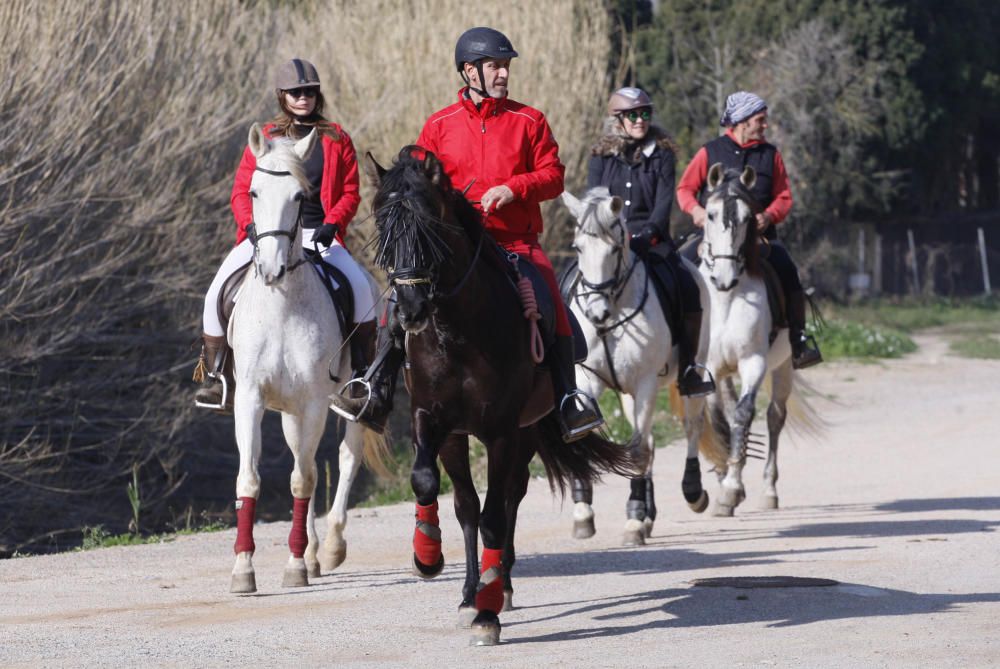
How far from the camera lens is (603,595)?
326 inches

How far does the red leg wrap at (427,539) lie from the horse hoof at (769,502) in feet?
19.2

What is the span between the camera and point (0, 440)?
47.7ft

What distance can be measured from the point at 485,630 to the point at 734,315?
5625 millimetres

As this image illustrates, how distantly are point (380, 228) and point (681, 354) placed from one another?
4970 millimetres

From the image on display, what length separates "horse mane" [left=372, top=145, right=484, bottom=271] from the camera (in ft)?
20.9

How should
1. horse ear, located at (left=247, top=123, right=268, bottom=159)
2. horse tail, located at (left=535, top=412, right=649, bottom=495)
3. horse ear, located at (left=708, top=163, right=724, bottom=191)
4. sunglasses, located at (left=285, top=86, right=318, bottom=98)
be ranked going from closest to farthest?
1. horse tail, located at (left=535, top=412, right=649, bottom=495)
2. horse ear, located at (left=247, top=123, right=268, bottom=159)
3. sunglasses, located at (left=285, top=86, right=318, bottom=98)
4. horse ear, located at (left=708, top=163, right=724, bottom=191)

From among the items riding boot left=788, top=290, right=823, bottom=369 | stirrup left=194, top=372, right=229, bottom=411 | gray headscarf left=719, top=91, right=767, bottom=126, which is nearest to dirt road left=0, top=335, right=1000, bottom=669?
stirrup left=194, top=372, right=229, bottom=411

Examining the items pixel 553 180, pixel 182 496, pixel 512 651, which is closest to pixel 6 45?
pixel 182 496

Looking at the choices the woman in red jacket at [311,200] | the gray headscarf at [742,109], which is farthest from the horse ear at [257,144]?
the gray headscarf at [742,109]

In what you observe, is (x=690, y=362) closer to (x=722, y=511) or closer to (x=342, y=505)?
(x=722, y=511)

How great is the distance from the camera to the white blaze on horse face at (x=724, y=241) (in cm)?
1133

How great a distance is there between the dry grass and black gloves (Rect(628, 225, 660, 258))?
537 cm

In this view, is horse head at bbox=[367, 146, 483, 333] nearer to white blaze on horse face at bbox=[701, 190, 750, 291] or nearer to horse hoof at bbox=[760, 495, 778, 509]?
white blaze on horse face at bbox=[701, 190, 750, 291]

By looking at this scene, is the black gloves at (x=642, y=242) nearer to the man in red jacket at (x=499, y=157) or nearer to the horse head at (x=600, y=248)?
the horse head at (x=600, y=248)
